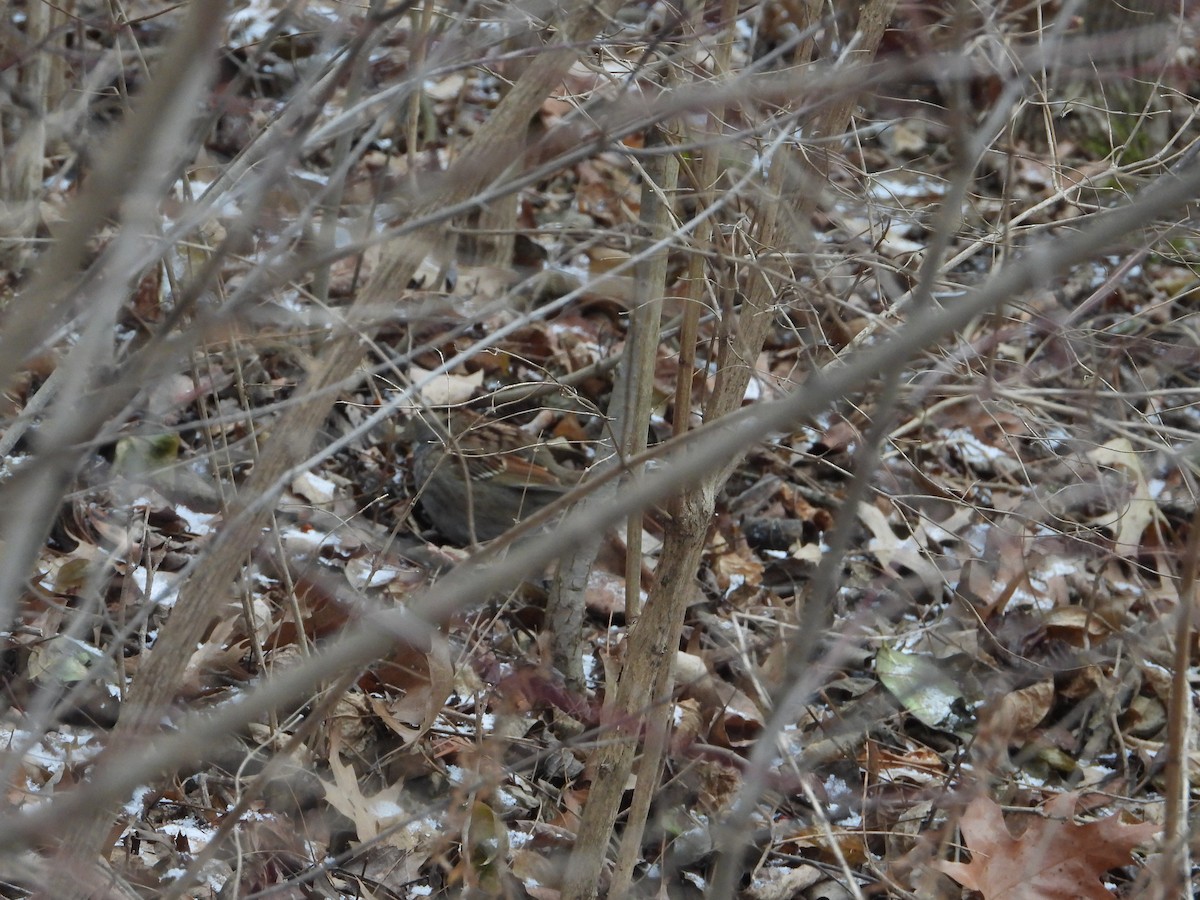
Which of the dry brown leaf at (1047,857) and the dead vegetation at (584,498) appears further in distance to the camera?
the dry brown leaf at (1047,857)

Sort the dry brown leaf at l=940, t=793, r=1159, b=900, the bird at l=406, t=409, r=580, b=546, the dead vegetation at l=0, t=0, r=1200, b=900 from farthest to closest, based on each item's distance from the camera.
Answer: the bird at l=406, t=409, r=580, b=546, the dry brown leaf at l=940, t=793, r=1159, b=900, the dead vegetation at l=0, t=0, r=1200, b=900

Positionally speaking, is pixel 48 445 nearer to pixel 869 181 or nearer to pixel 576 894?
pixel 576 894

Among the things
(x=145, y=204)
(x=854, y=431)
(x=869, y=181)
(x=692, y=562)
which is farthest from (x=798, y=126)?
(x=145, y=204)

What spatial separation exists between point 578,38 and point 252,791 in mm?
1042

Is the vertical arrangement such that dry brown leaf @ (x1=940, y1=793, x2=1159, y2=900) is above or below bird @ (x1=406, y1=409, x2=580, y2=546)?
below

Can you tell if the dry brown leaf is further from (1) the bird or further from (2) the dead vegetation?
(1) the bird

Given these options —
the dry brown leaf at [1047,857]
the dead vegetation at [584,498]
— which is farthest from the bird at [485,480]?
the dry brown leaf at [1047,857]

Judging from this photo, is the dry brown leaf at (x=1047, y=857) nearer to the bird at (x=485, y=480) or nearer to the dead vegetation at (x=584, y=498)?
the dead vegetation at (x=584, y=498)

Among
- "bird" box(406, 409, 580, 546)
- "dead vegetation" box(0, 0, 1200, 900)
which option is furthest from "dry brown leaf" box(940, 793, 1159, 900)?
"bird" box(406, 409, 580, 546)

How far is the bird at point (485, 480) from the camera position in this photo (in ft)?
10.3

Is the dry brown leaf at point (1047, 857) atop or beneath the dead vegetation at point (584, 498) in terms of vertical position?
beneath

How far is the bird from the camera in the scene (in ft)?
10.3

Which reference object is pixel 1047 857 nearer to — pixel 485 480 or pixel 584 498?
pixel 584 498

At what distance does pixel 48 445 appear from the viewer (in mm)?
1054
